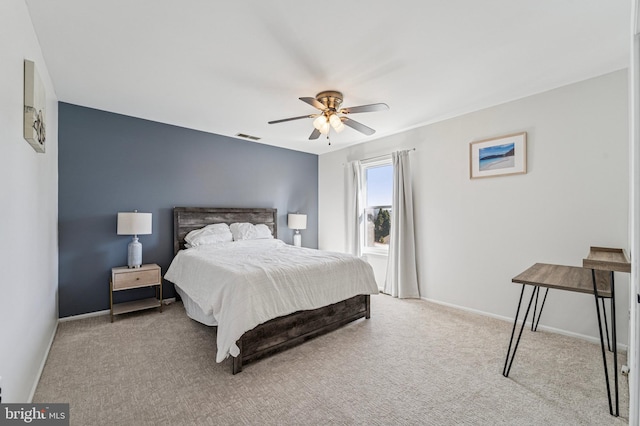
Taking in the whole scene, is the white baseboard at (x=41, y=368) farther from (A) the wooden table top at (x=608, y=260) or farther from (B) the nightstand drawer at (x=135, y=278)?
(A) the wooden table top at (x=608, y=260)

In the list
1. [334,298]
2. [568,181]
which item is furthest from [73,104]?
[568,181]

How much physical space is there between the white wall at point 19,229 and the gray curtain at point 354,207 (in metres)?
4.10

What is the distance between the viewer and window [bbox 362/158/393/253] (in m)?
4.80

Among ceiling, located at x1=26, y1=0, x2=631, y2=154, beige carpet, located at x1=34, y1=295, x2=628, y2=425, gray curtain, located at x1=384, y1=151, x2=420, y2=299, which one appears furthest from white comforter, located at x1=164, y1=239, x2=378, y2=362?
ceiling, located at x1=26, y1=0, x2=631, y2=154

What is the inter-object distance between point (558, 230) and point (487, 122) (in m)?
1.50

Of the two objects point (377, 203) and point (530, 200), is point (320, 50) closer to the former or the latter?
point (530, 200)

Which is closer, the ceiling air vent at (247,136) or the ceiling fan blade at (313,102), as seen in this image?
the ceiling fan blade at (313,102)

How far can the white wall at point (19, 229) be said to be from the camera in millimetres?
1399

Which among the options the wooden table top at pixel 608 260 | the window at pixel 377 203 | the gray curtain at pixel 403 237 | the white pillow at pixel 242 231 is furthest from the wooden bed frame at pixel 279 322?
the wooden table top at pixel 608 260

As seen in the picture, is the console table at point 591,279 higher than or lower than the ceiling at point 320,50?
lower

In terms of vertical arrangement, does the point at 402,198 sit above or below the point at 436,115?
below

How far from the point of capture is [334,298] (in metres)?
2.92

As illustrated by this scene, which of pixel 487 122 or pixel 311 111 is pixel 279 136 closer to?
pixel 311 111

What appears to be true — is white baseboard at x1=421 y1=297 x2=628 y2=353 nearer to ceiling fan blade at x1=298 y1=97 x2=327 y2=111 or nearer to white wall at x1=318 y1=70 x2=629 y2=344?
white wall at x1=318 y1=70 x2=629 y2=344
